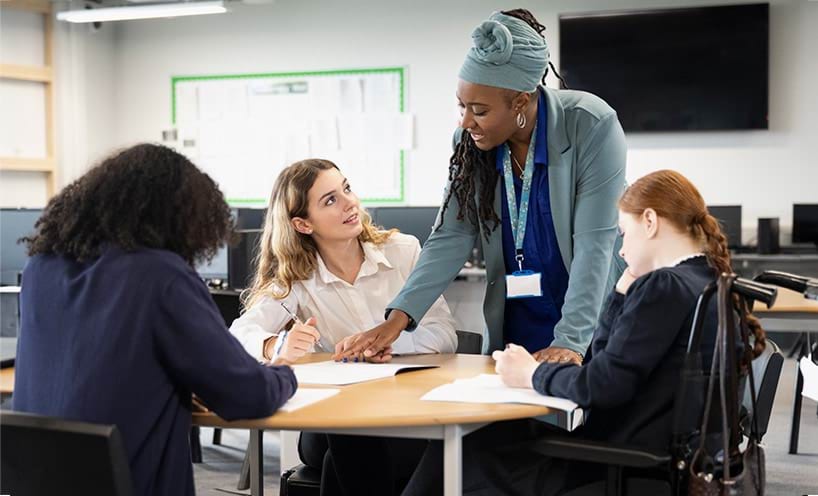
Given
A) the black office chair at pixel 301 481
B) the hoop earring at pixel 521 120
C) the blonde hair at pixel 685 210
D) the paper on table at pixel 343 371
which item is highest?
the hoop earring at pixel 521 120

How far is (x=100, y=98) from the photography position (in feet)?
29.6

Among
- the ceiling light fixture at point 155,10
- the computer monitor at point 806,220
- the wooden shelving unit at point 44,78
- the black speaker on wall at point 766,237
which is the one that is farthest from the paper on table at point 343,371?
the wooden shelving unit at point 44,78

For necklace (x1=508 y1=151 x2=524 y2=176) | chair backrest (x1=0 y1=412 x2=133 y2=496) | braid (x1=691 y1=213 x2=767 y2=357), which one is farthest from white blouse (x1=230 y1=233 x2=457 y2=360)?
chair backrest (x1=0 y1=412 x2=133 y2=496)

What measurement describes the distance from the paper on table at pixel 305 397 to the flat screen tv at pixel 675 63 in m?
6.02

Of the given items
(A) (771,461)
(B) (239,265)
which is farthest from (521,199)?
(B) (239,265)

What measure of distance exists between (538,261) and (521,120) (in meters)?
0.37

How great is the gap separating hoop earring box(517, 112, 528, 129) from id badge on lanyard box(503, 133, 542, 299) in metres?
0.05

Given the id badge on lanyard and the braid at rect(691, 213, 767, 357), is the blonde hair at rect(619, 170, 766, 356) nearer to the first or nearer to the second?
the braid at rect(691, 213, 767, 357)

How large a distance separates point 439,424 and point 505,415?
129mm

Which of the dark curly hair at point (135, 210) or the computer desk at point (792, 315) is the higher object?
the dark curly hair at point (135, 210)

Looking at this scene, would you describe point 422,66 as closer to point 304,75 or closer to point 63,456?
point 304,75

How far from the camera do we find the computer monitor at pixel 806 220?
6.96 meters

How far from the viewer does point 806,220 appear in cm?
698

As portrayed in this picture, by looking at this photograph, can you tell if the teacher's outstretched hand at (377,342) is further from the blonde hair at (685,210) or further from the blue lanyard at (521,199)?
the blonde hair at (685,210)
